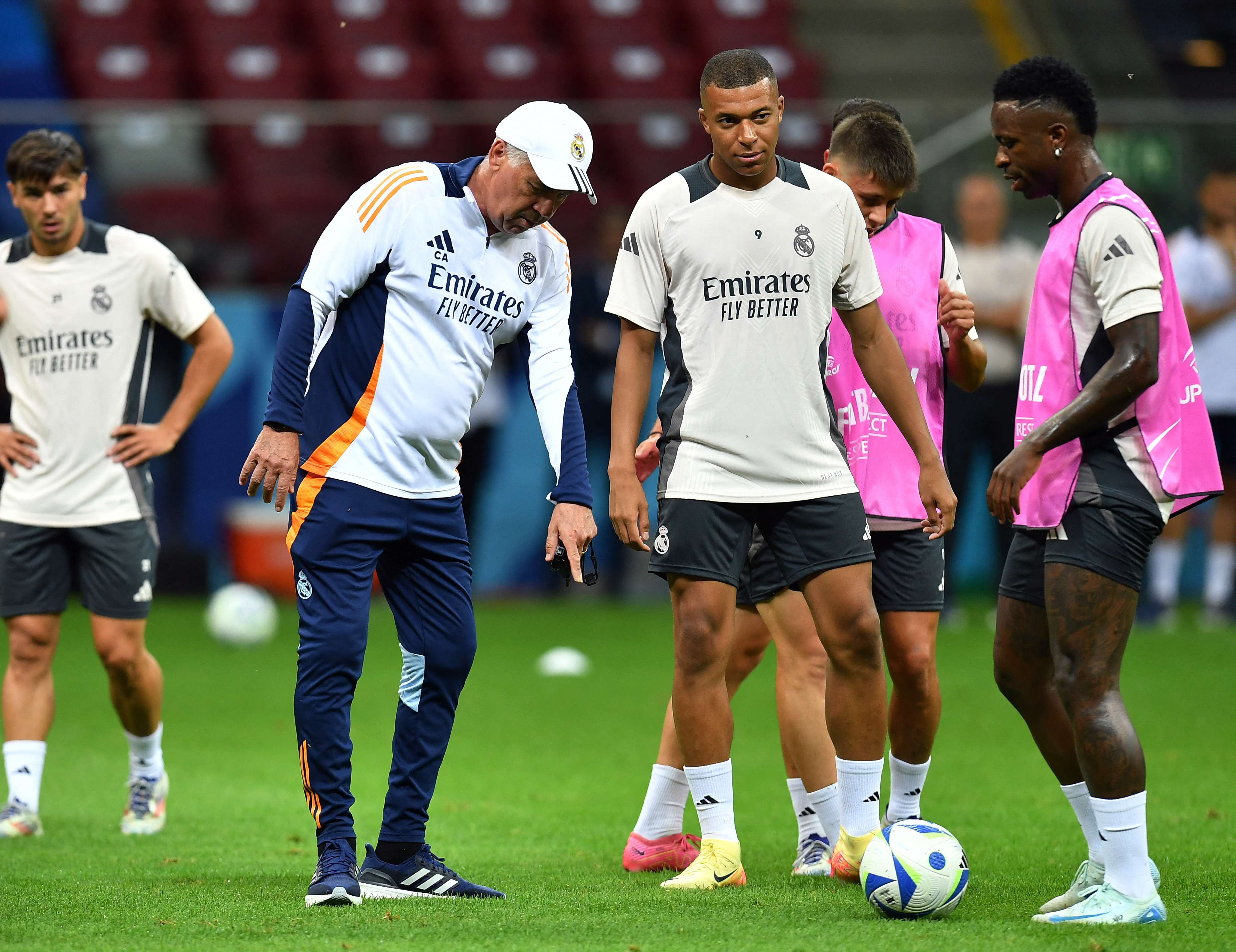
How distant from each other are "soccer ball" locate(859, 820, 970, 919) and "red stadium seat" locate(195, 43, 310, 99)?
12.9m

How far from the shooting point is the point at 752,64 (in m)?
4.62

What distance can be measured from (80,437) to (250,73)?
409 inches

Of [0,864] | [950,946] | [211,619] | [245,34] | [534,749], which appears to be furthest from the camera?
[245,34]

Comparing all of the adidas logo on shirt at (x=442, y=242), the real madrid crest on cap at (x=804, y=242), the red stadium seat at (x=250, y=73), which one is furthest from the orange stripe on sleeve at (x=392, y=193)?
the red stadium seat at (x=250, y=73)

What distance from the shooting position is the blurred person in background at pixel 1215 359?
11.6 m

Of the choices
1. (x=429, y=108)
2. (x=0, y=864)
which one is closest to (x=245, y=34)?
(x=429, y=108)

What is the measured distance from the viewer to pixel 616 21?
1712 centimetres

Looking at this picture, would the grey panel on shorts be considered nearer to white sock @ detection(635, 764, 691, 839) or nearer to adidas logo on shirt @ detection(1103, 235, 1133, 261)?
white sock @ detection(635, 764, 691, 839)

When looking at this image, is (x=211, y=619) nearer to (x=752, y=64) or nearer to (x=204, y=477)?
(x=204, y=477)

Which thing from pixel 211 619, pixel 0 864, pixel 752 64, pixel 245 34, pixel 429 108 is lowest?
pixel 0 864

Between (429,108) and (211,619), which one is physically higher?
(429,108)

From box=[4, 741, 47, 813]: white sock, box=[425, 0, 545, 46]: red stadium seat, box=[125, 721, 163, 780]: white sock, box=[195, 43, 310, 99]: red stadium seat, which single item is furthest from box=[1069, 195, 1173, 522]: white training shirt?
box=[425, 0, 545, 46]: red stadium seat

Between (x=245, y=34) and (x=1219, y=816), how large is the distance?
1332 centimetres

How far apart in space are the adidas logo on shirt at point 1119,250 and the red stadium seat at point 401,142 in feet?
31.0
